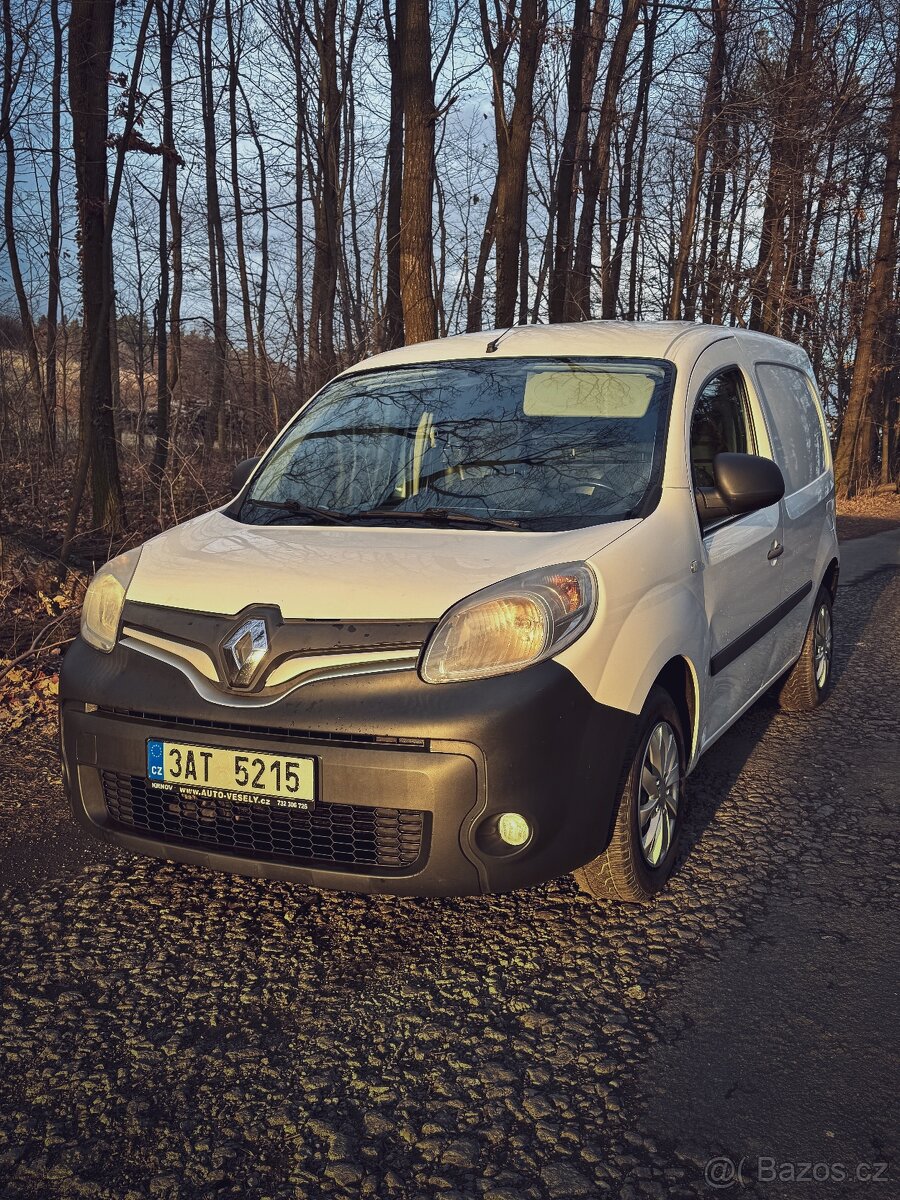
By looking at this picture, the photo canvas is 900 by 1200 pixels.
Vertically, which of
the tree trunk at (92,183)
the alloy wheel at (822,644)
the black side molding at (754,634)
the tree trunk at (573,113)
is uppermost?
the tree trunk at (573,113)

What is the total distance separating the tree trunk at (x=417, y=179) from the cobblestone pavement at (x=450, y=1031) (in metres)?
7.83

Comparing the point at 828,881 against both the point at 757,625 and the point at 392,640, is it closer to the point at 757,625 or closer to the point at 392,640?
the point at 757,625

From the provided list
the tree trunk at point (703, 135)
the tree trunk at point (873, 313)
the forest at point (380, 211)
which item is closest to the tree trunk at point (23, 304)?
the forest at point (380, 211)

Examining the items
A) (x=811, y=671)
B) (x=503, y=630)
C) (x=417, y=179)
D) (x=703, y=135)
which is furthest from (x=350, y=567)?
(x=703, y=135)

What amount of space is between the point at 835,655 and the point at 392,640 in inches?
201

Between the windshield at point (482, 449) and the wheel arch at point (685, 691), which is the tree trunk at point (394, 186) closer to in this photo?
the windshield at point (482, 449)

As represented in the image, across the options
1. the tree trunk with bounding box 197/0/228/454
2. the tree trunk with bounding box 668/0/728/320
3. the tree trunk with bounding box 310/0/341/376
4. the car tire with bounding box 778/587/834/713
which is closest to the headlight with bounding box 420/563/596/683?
the car tire with bounding box 778/587/834/713

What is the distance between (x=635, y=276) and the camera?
2667 cm

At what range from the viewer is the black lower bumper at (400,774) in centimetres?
264

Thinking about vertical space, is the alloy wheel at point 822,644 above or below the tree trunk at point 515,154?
below

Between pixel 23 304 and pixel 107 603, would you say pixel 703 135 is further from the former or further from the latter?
pixel 107 603

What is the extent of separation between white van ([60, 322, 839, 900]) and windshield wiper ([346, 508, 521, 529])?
0.01 m

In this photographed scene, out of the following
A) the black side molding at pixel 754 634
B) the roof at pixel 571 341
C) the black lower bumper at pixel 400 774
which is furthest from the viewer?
the roof at pixel 571 341

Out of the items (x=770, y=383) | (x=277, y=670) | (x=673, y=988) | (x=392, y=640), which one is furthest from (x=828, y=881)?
(x=770, y=383)
